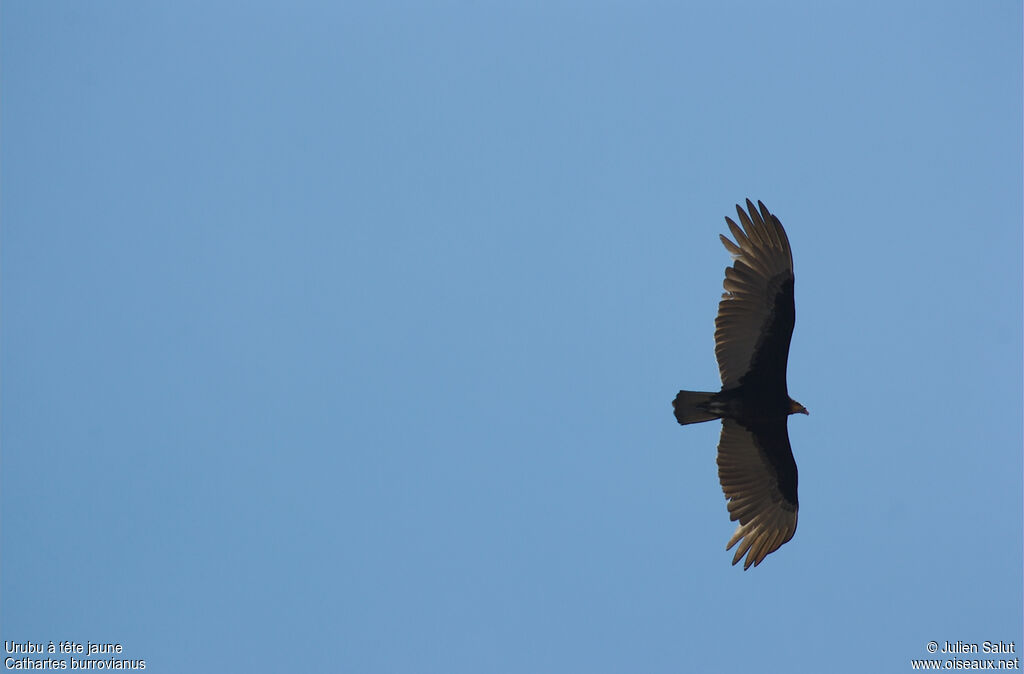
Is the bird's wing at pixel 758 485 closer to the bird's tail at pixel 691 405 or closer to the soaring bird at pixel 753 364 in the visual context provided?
the soaring bird at pixel 753 364

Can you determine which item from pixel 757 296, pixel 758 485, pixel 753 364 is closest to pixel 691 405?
pixel 753 364

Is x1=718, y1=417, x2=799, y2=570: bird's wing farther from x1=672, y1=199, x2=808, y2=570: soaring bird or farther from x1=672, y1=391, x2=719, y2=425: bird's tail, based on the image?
x1=672, y1=391, x2=719, y2=425: bird's tail

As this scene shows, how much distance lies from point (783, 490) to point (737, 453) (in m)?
0.84

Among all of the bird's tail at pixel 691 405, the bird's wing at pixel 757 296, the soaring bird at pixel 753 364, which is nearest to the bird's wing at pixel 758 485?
the soaring bird at pixel 753 364

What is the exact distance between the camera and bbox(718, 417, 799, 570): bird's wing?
12.0 m

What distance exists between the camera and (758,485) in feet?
40.0

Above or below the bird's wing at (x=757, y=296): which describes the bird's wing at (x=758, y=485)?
below

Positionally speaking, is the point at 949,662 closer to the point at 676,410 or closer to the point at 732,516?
the point at 732,516

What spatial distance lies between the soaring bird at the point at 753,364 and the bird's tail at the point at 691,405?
1 cm

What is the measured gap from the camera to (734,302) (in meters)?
11.2

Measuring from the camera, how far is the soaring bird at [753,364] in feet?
36.7

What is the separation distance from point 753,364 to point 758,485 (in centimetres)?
188

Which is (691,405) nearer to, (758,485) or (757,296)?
(757,296)

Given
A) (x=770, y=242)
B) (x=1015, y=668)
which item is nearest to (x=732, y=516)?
(x=770, y=242)
